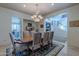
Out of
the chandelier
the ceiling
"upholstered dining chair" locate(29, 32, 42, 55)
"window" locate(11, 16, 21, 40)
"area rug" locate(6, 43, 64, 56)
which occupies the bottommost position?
"area rug" locate(6, 43, 64, 56)

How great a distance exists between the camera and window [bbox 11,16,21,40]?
99.2 inches

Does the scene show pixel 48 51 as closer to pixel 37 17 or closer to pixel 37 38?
pixel 37 38

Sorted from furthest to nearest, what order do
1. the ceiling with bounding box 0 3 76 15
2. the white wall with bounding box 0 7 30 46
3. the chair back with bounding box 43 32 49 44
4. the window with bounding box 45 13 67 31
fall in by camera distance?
the chair back with bounding box 43 32 49 44 < the window with bounding box 45 13 67 31 < the white wall with bounding box 0 7 30 46 < the ceiling with bounding box 0 3 76 15

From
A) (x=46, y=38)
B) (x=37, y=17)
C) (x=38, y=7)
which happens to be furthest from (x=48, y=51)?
(x=38, y=7)

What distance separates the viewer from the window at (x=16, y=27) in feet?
8.27

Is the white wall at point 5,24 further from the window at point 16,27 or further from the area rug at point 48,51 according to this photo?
the area rug at point 48,51

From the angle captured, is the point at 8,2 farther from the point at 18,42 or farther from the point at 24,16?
the point at 18,42

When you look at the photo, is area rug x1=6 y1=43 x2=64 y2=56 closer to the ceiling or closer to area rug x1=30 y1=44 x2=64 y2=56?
area rug x1=30 y1=44 x2=64 y2=56

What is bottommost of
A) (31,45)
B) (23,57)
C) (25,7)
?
(23,57)

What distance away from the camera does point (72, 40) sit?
264 centimetres

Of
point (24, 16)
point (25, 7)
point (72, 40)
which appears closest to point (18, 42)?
point (24, 16)

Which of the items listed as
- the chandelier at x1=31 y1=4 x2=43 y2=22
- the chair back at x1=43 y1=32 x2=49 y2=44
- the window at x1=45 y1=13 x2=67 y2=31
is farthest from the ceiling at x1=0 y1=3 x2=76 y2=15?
the chair back at x1=43 y1=32 x2=49 y2=44

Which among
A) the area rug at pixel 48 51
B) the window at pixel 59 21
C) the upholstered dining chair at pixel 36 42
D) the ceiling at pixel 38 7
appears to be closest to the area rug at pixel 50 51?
the area rug at pixel 48 51

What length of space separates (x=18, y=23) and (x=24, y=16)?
0.23m
